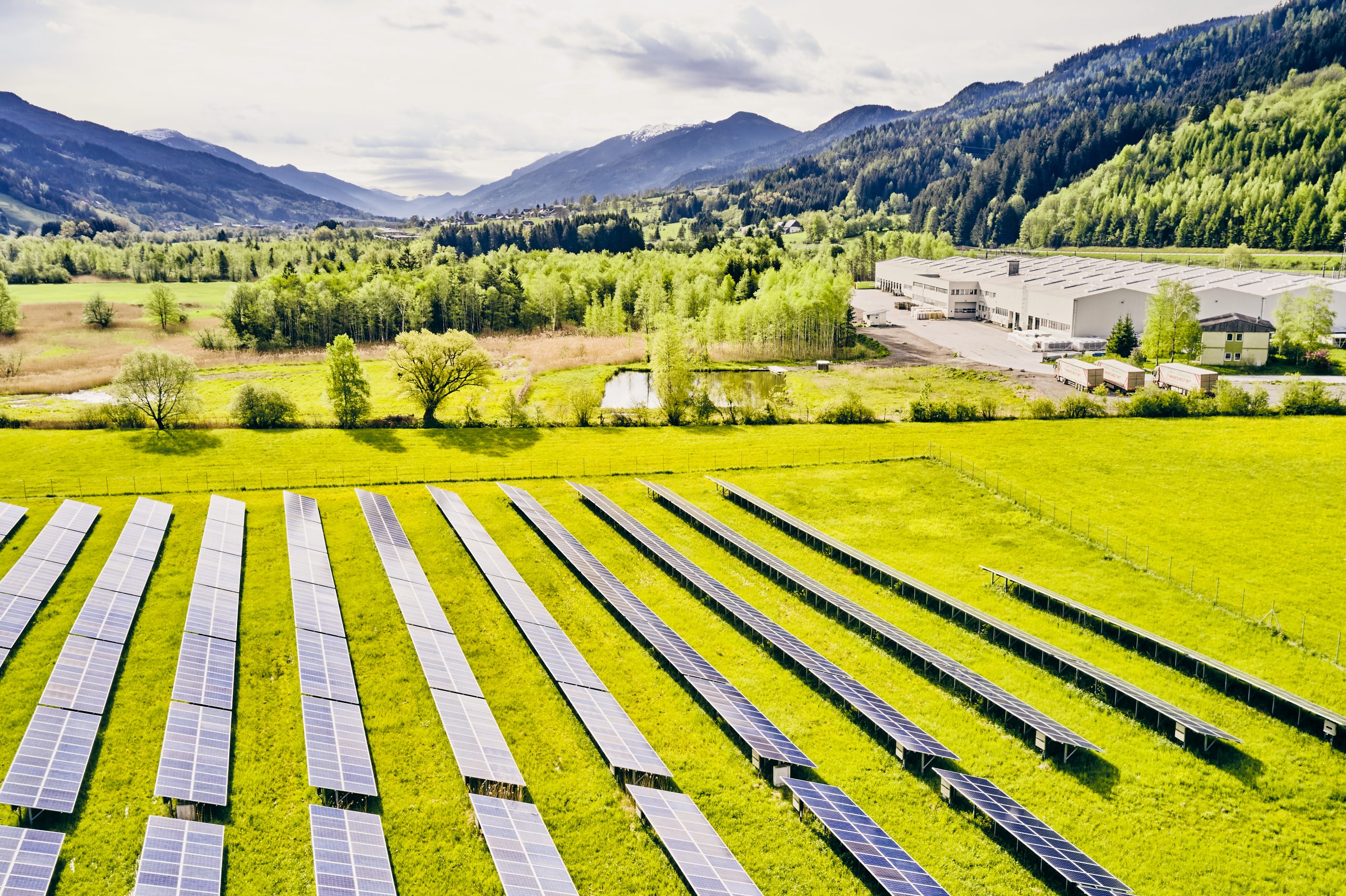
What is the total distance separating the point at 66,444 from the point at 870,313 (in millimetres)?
114840

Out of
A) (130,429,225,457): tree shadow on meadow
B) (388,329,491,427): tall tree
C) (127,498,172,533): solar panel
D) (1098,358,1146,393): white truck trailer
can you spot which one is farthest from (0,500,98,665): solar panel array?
(1098,358,1146,393): white truck trailer

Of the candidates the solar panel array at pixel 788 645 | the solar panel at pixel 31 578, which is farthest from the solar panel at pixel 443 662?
the solar panel at pixel 31 578

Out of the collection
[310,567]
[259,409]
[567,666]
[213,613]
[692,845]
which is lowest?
[692,845]

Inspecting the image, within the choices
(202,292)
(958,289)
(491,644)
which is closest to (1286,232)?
(958,289)

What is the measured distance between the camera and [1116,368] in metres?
79.7

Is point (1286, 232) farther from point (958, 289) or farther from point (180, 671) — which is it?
point (180, 671)

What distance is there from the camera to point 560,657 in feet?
103

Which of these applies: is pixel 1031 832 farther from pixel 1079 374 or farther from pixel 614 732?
Answer: pixel 1079 374

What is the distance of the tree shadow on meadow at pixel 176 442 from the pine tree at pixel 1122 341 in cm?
10090

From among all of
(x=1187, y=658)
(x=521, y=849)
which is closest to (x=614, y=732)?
(x=521, y=849)

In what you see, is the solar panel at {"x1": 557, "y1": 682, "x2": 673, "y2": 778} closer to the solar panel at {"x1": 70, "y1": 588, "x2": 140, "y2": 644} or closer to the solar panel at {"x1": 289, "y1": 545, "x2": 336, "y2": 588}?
the solar panel at {"x1": 289, "y1": 545, "x2": 336, "y2": 588}

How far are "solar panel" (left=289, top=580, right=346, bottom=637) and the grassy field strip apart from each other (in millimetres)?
20479

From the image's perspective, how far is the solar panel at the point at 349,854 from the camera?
64.2 feet

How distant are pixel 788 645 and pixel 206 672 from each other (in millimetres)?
22905
